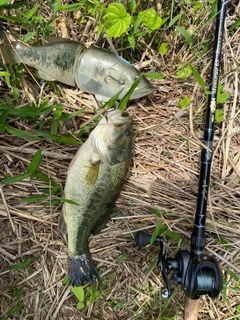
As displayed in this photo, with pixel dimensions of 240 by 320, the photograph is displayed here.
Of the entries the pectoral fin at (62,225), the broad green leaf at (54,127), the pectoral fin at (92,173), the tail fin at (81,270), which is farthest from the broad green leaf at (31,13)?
the tail fin at (81,270)

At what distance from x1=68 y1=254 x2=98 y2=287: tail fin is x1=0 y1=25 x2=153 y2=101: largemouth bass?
4.28 feet

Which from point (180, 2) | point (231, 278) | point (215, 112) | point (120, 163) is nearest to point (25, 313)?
point (120, 163)

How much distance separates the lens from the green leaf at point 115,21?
2.22 metres

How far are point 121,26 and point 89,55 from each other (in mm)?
319

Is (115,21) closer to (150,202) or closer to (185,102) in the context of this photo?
(185,102)

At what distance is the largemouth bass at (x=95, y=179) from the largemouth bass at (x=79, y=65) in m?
0.34

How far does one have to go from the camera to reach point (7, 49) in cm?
218

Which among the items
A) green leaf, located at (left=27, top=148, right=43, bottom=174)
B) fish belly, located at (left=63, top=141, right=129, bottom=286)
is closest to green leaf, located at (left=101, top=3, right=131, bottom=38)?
fish belly, located at (left=63, top=141, right=129, bottom=286)

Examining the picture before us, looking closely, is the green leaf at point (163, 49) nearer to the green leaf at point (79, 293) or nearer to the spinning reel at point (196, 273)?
the spinning reel at point (196, 273)

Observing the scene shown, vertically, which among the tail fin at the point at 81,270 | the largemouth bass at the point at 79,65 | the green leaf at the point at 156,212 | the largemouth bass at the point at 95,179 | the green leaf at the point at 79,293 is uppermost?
the largemouth bass at the point at 79,65

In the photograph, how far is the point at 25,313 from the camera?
103 inches

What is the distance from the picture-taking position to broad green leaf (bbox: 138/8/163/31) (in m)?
2.36

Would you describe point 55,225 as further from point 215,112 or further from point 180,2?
point 180,2

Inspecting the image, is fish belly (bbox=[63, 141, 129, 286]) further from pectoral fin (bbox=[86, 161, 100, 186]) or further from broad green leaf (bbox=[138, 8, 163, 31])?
broad green leaf (bbox=[138, 8, 163, 31])
